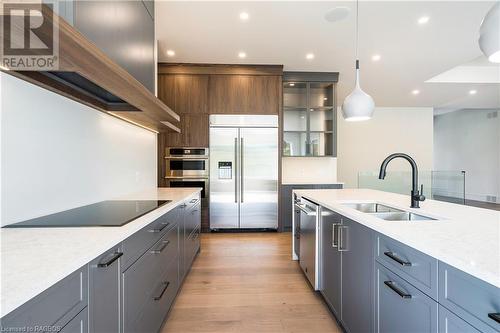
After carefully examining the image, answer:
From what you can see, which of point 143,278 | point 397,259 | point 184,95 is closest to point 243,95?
point 184,95

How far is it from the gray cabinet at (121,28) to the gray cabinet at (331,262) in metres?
1.79

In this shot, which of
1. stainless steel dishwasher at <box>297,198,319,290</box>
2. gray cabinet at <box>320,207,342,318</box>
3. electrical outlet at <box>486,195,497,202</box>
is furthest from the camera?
electrical outlet at <box>486,195,497,202</box>

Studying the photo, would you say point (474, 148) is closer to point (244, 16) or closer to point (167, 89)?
point (244, 16)

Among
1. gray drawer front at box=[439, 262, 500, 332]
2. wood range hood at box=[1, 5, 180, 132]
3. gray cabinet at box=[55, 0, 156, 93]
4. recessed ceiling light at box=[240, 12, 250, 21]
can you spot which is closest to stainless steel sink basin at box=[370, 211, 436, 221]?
gray drawer front at box=[439, 262, 500, 332]

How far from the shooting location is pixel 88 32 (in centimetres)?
119

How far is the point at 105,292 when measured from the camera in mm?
924

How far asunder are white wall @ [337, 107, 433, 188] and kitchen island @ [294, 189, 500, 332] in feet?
18.0

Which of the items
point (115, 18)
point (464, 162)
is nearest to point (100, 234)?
point (115, 18)

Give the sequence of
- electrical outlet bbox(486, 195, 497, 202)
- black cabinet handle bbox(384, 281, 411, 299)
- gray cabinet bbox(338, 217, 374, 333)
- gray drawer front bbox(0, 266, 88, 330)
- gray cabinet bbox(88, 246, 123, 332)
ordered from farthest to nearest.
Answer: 1. electrical outlet bbox(486, 195, 497, 202)
2. gray cabinet bbox(338, 217, 374, 333)
3. black cabinet handle bbox(384, 281, 411, 299)
4. gray cabinet bbox(88, 246, 123, 332)
5. gray drawer front bbox(0, 266, 88, 330)

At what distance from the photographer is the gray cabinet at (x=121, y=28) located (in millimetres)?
1126

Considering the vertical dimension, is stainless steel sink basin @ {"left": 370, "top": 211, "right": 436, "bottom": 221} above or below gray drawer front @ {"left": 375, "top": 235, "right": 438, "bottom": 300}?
above

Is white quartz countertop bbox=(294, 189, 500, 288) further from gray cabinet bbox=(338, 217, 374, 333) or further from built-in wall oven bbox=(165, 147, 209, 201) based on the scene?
built-in wall oven bbox=(165, 147, 209, 201)

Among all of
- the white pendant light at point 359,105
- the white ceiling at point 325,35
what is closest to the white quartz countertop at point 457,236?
the white pendant light at point 359,105

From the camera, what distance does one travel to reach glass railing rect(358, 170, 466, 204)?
4.28 meters
